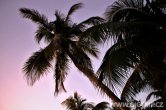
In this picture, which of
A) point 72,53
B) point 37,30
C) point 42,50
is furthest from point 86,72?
point 37,30

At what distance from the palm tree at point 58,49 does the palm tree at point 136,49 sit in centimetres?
335

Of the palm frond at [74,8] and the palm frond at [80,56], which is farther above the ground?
the palm frond at [74,8]

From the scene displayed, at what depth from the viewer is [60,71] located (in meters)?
11.9

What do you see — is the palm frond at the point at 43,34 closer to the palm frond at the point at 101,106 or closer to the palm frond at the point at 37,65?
the palm frond at the point at 37,65

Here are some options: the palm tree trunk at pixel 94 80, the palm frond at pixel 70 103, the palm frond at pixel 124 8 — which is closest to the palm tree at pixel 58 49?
the palm tree trunk at pixel 94 80

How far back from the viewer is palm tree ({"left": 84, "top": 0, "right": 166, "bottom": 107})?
639cm

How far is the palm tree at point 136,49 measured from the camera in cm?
639

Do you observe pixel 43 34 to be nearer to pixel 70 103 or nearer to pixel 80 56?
pixel 80 56

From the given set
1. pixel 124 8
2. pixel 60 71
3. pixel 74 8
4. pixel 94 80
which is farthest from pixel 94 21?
pixel 124 8

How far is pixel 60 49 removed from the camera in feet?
37.0

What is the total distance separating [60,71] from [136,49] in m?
5.69

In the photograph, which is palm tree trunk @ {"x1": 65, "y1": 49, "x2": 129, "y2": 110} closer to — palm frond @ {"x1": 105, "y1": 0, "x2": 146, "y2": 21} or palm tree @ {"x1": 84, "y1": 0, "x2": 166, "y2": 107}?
palm tree @ {"x1": 84, "y1": 0, "x2": 166, "y2": 107}

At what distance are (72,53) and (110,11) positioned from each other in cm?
359

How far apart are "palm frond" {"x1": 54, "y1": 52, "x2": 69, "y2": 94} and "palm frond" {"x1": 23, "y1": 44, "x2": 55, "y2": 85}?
538 mm
